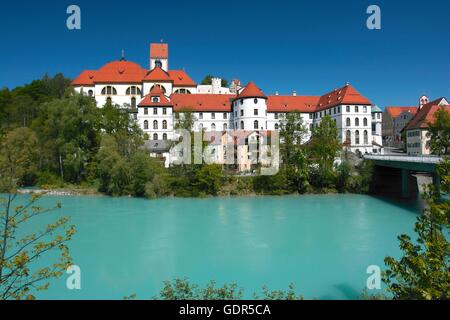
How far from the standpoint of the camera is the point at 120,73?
158 feet

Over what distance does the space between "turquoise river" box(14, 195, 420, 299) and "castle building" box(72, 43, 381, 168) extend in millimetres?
16973

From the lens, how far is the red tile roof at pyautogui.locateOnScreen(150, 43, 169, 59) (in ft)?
177

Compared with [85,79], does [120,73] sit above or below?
above

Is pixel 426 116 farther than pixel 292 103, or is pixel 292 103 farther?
pixel 292 103

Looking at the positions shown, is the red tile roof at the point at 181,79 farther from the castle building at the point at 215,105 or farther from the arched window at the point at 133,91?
the arched window at the point at 133,91

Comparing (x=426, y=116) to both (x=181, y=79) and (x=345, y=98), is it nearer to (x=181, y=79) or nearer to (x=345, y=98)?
(x=345, y=98)

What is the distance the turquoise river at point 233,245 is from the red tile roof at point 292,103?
24.0m

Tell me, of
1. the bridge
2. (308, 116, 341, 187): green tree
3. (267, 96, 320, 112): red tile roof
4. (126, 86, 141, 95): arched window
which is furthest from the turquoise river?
(126, 86, 141, 95): arched window

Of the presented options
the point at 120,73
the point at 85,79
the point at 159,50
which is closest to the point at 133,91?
the point at 120,73

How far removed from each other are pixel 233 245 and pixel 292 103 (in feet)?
122

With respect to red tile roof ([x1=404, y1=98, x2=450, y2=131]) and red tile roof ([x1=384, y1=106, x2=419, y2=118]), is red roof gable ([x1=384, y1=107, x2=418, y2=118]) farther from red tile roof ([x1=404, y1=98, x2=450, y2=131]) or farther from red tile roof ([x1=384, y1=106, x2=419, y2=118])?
red tile roof ([x1=404, y1=98, x2=450, y2=131])
